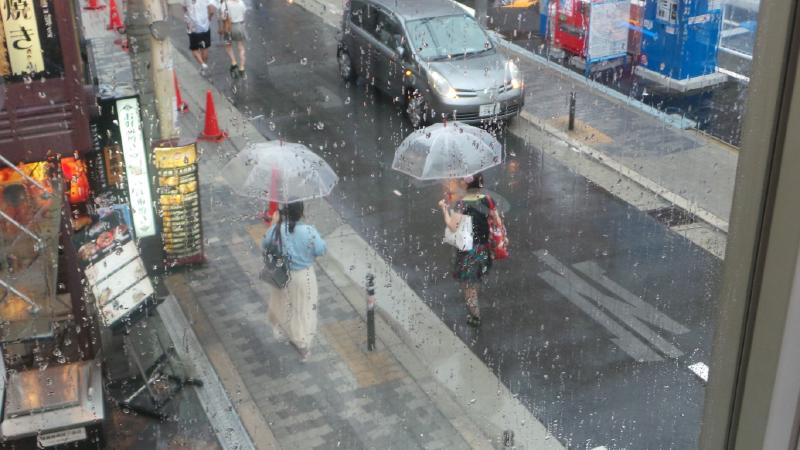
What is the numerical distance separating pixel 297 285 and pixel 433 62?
472 cm

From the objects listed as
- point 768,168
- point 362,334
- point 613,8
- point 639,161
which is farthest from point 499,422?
point 613,8

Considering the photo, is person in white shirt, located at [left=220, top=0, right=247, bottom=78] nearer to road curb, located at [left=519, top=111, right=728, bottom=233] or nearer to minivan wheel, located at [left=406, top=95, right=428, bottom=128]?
minivan wheel, located at [left=406, top=95, right=428, bottom=128]

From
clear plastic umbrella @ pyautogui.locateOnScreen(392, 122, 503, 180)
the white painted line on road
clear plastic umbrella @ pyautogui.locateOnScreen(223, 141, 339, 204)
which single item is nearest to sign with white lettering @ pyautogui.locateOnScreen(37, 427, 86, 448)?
clear plastic umbrella @ pyautogui.locateOnScreen(223, 141, 339, 204)

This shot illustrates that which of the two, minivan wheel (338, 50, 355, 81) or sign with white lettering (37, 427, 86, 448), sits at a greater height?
minivan wheel (338, 50, 355, 81)

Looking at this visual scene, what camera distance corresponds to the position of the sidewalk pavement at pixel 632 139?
7.89 m

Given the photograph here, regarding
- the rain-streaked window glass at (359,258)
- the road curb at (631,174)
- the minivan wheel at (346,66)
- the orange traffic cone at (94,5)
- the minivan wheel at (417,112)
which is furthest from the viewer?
the orange traffic cone at (94,5)

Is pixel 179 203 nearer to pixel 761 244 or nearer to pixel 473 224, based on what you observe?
pixel 473 224

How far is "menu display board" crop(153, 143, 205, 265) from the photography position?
263 inches

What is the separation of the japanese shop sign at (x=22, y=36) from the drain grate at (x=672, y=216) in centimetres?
495

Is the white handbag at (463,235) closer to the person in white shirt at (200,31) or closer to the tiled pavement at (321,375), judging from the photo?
the tiled pavement at (321,375)

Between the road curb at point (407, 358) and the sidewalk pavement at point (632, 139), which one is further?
the sidewalk pavement at point (632, 139)

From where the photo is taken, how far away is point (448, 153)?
21.6 ft

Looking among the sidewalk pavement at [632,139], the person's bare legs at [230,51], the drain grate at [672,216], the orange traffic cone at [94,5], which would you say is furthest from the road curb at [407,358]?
the orange traffic cone at [94,5]

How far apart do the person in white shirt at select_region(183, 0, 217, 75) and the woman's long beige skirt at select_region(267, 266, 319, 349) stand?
251 inches
